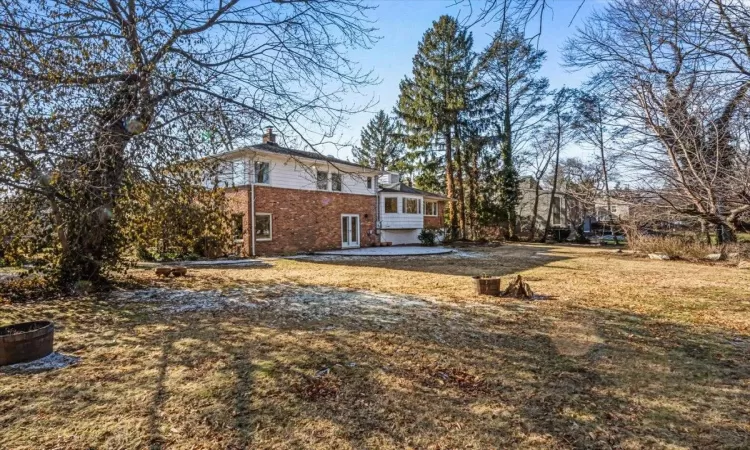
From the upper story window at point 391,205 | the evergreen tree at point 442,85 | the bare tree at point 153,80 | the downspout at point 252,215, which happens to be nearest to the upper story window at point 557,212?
the evergreen tree at point 442,85

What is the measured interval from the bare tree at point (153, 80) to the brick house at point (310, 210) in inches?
280

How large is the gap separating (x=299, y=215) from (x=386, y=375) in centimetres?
1536

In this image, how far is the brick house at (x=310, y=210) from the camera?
1678cm

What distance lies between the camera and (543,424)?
289 centimetres

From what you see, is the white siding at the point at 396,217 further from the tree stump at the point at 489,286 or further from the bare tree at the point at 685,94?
the bare tree at the point at 685,94

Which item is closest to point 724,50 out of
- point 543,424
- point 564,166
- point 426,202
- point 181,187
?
point 543,424

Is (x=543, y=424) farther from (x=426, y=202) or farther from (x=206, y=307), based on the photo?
(x=426, y=202)

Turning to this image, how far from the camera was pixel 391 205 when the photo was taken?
77.9ft

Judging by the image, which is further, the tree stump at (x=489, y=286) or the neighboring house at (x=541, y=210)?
the neighboring house at (x=541, y=210)

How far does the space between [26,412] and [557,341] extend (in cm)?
536

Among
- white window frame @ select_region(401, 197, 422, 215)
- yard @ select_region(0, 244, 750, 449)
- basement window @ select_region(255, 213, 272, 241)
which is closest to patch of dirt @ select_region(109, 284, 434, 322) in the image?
yard @ select_region(0, 244, 750, 449)

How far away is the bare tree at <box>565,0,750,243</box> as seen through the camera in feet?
13.3

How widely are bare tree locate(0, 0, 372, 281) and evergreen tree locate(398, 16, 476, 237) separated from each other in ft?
71.2

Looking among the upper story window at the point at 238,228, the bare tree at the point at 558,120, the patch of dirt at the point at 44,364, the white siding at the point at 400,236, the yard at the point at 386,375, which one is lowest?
the yard at the point at 386,375
